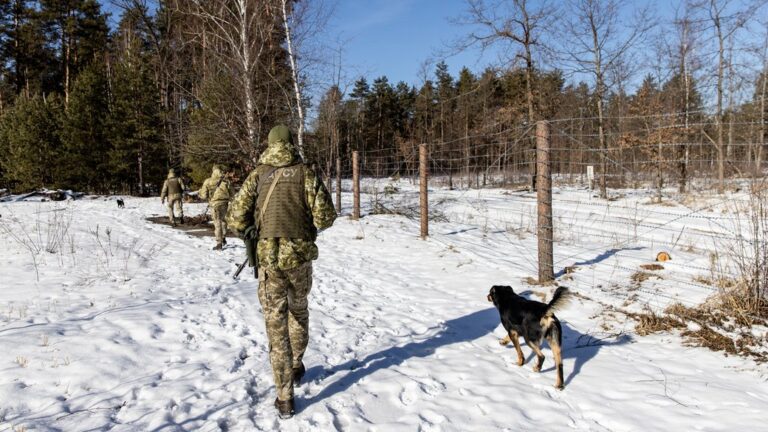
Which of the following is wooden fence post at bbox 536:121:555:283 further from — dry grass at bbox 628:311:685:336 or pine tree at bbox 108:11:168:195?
pine tree at bbox 108:11:168:195

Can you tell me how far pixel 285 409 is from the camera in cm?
304

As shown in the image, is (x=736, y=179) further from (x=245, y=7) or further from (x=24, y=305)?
(x=245, y=7)

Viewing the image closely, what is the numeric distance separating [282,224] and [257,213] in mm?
268

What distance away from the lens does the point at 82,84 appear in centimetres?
2395

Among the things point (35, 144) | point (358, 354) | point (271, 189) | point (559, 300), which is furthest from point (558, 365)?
point (35, 144)

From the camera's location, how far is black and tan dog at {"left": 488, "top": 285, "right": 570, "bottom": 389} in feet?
11.8

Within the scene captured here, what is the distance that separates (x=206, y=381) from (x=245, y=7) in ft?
38.5

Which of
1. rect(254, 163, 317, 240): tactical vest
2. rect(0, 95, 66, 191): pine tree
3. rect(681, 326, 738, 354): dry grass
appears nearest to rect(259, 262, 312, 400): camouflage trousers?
rect(254, 163, 317, 240): tactical vest

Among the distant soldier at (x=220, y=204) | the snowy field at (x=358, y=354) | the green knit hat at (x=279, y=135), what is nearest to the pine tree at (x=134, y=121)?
the distant soldier at (x=220, y=204)

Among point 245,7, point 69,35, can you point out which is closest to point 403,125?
point 69,35

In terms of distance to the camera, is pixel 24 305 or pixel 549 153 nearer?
pixel 24 305

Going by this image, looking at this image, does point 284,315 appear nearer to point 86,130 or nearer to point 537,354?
point 537,354

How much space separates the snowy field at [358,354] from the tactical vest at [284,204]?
140 centimetres

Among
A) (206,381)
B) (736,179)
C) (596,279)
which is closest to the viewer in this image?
(206,381)
